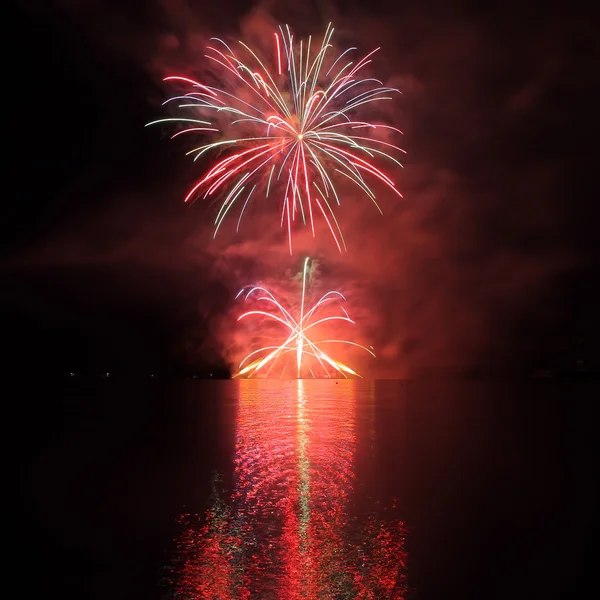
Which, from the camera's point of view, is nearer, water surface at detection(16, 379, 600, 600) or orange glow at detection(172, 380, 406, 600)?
orange glow at detection(172, 380, 406, 600)

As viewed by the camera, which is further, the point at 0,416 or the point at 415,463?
the point at 0,416

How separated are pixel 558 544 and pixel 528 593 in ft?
10.7

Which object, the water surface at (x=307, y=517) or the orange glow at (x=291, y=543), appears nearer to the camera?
the orange glow at (x=291, y=543)

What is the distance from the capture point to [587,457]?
24500 mm

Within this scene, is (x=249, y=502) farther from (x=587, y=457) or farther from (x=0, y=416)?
(x=0, y=416)

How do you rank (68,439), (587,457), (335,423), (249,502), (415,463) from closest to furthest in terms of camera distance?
(249,502)
(415,463)
(587,457)
(68,439)
(335,423)

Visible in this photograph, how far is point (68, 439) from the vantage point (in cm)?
2944

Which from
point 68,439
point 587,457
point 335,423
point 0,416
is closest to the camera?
point 587,457

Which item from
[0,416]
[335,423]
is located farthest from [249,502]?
[0,416]

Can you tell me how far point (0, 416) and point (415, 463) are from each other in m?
34.4

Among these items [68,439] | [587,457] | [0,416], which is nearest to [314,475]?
[587,457]

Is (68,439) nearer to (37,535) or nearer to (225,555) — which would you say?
(37,535)

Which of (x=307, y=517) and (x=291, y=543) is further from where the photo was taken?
(x=307, y=517)

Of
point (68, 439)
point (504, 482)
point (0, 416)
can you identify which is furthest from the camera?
point (0, 416)
